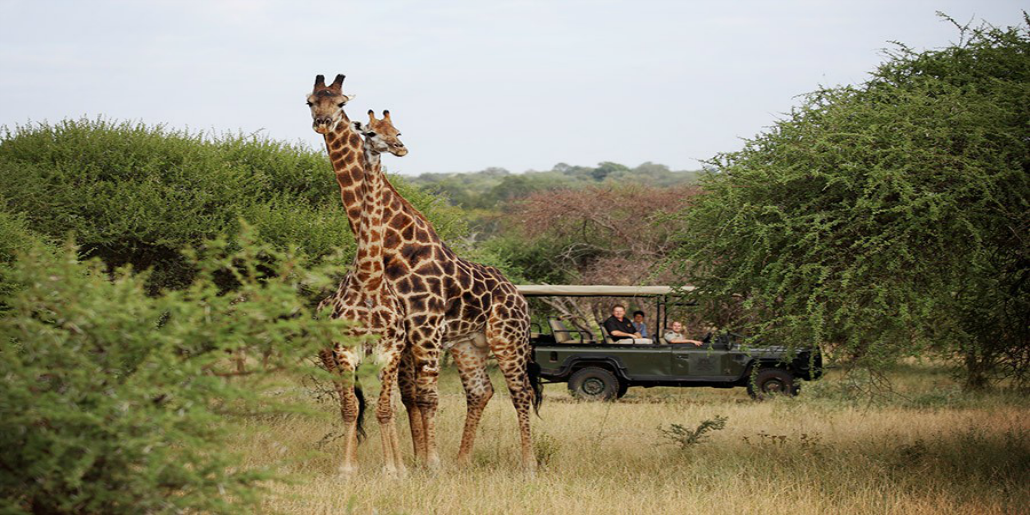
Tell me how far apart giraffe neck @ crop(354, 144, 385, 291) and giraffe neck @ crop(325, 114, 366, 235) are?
5cm

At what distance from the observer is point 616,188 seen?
34.2m

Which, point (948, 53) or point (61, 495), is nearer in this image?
point (61, 495)

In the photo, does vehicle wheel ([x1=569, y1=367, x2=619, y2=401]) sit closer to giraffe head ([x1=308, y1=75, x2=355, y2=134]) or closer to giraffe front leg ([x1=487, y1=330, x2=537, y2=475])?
giraffe front leg ([x1=487, y1=330, x2=537, y2=475])

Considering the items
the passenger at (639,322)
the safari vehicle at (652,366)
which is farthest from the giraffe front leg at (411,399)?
the passenger at (639,322)

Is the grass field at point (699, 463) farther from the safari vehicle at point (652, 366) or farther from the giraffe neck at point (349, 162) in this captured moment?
the giraffe neck at point (349, 162)

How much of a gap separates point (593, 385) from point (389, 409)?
8696mm

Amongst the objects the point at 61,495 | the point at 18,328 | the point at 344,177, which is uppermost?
the point at 344,177

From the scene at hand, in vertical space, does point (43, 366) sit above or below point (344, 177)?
below

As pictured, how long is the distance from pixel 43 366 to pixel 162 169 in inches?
431

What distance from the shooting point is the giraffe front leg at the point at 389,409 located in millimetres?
8992

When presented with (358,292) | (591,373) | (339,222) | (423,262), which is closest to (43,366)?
(358,292)

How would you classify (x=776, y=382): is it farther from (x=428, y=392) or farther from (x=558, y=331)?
(x=428, y=392)

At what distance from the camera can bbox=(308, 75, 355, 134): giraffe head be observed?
913cm

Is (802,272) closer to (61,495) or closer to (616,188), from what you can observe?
(61,495)
